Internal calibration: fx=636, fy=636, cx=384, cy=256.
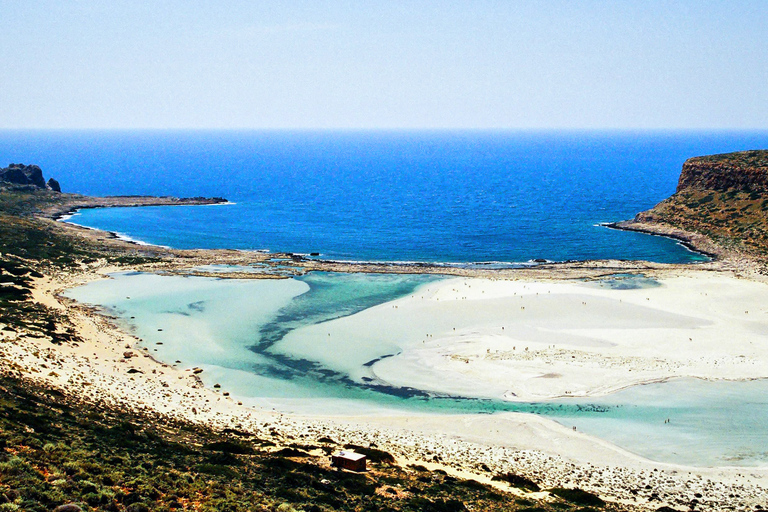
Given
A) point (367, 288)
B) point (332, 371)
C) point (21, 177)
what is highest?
point (21, 177)

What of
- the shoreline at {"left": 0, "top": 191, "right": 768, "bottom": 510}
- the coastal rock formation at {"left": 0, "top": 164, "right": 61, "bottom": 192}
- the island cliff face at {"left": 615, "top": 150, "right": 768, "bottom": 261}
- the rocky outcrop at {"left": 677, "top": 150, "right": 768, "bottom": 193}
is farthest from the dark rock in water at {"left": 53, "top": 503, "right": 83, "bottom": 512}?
the coastal rock formation at {"left": 0, "top": 164, "right": 61, "bottom": 192}

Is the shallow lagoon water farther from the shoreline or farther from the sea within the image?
the shoreline

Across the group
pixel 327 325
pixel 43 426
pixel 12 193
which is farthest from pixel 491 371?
pixel 12 193

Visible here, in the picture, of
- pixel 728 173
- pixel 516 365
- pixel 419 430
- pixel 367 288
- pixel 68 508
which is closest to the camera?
pixel 68 508

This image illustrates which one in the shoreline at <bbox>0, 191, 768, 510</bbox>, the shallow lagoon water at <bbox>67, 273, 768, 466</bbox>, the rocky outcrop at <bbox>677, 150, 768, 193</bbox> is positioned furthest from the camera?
the rocky outcrop at <bbox>677, 150, 768, 193</bbox>

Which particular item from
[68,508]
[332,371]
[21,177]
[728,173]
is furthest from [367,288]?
[21,177]

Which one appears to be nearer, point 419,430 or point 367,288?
point 419,430

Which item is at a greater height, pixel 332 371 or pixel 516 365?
pixel 516 365

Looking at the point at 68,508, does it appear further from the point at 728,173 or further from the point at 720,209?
the point at 728,173
